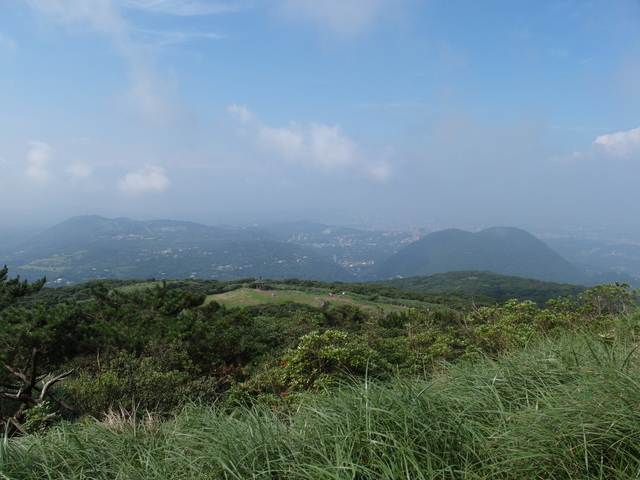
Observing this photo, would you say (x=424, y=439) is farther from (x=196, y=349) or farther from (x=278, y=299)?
(x=278, y=299)

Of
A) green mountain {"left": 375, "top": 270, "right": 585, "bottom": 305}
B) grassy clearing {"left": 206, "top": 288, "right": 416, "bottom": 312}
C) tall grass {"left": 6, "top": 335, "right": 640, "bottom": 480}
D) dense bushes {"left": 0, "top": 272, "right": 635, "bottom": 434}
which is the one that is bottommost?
green mountain {"left": 375, "top": 270, "right": 585, "bottom": 305}

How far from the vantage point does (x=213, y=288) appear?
59.8 m

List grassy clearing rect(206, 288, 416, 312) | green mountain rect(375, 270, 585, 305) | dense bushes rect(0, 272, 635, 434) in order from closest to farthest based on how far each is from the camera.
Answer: dense bushes rect(0, 272, 635, 434) → grassy clearing rect(206, 288, 416, 312) → green mountain rect(375, 270, 585, 305)

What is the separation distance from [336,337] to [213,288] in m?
57.1

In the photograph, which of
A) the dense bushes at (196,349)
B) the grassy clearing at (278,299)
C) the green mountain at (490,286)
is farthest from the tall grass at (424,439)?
the green mountain at (490,286)

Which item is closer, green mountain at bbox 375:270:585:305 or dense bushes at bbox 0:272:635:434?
dense bushes at bbox 0:272:635:434

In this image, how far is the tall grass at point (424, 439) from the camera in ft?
5.62

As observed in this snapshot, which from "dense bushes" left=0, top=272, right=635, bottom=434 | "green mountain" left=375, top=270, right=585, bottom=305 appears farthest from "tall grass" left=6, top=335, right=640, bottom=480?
"green mountain" left=375, top=270, right=585, bottom=305

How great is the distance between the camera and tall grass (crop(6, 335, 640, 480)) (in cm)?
171

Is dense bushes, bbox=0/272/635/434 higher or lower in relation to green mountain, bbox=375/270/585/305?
higher

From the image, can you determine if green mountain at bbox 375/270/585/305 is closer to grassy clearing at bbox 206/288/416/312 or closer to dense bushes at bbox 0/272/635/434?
grassy clearing at bbox 206/288/416/312

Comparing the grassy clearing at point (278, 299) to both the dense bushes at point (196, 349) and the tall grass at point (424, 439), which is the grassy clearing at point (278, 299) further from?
the tall grass at point (424, 439)

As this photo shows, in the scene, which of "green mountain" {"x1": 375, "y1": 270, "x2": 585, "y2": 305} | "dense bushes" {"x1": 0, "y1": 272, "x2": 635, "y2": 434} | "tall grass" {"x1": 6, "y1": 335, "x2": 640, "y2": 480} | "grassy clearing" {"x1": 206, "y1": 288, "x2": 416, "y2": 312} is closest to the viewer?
"tall grass" {"x1": 6, "y1": 335, "x2": 640, "y2": 480}

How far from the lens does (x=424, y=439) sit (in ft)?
6.41
